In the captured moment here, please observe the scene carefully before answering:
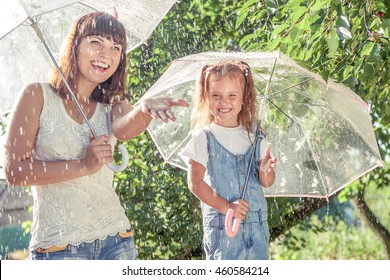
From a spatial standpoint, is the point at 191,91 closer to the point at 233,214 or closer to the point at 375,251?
the point at 233,214

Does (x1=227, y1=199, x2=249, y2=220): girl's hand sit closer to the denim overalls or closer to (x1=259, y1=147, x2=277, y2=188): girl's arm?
the denim overalls

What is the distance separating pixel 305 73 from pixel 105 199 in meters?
1.35

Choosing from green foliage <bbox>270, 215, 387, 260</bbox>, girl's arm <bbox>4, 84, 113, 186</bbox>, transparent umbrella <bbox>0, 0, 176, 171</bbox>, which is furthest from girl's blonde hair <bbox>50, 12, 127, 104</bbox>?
green foliage <bbox>270, 215, 387, 260</bbox>

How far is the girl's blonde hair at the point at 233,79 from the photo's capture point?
3.94m

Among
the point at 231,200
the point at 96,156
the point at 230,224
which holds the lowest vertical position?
the point at 230,224

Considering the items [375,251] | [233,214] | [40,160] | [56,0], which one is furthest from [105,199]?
[375,251]

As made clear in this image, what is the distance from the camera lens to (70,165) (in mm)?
3172

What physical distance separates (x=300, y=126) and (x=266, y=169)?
64 cm

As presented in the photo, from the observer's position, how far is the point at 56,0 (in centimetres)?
360

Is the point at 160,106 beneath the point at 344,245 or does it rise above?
above

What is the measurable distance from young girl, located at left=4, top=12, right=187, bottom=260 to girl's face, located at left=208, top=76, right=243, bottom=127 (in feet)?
2.08

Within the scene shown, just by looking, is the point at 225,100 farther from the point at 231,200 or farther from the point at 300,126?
the point at 300,126

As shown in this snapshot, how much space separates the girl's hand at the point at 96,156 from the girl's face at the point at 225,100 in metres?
0.82

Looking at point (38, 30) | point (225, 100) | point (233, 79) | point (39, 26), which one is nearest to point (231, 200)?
point (225, 100)
